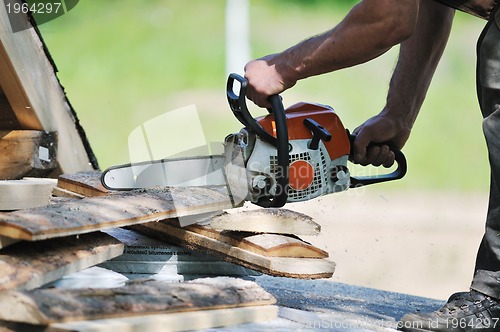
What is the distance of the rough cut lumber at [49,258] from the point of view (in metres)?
2.37

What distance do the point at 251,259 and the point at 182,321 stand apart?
667 mm

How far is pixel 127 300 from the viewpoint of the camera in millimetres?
2291

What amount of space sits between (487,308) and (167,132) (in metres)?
1.43

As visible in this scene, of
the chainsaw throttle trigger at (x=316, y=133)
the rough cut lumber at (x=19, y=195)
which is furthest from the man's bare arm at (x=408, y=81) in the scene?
the rough cut lumber at (x=19, y=195)

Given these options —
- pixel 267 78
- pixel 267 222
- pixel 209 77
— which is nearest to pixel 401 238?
pixel 267 222

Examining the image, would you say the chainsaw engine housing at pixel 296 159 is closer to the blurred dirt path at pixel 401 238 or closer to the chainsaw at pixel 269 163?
the chainsaw at pixel 269 163

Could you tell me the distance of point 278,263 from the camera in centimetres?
290

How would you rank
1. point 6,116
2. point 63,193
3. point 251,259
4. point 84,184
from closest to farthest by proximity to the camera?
point 251,259, point 84,184, point 63,193, point 6,116

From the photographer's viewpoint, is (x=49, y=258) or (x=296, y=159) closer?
(x=49, y=258)

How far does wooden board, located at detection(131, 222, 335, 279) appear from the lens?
291 cm

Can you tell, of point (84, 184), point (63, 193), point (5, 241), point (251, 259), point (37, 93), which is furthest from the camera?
point (37, 93)

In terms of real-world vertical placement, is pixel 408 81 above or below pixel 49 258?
above

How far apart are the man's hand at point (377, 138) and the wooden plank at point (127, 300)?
887mm

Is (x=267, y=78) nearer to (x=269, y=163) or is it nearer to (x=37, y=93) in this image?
(x=269, y=163)
